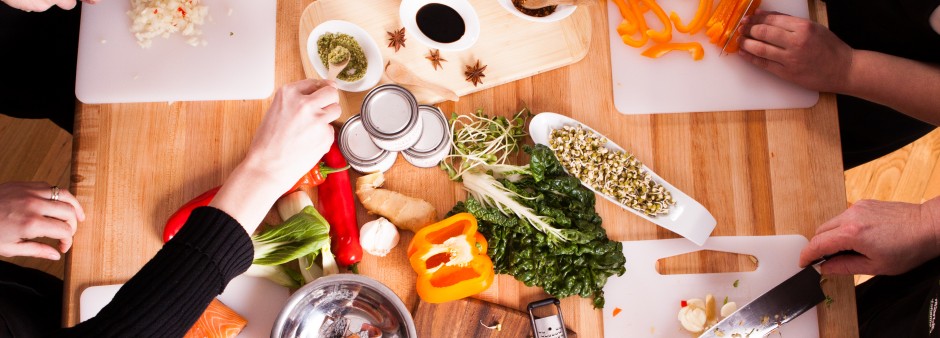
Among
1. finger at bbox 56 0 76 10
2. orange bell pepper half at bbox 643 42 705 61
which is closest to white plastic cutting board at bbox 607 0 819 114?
orange bell pepper half at bbox 643 42 705 61

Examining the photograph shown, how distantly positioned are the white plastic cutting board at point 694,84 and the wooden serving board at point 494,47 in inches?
4.7

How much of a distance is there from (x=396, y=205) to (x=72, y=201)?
2.61 feet

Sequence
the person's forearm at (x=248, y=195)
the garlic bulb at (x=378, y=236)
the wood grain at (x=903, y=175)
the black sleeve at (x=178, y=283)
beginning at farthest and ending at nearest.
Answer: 1. the wood grain at (x=903, y=175)
2. the garlic bulb at (x=378, y=236)
3. the person's forearm at (x=248, y=195)
4. the black sleeve at (x=178, y=283)

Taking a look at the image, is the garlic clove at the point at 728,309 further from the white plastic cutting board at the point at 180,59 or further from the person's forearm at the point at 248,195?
the white plastic cutting board at the point at 180,59

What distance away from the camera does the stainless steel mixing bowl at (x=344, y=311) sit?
159 cm

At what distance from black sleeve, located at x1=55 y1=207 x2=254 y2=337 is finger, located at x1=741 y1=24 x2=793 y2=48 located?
1380mm

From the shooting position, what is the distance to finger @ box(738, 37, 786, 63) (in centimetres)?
179

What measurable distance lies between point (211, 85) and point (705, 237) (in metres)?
1.36

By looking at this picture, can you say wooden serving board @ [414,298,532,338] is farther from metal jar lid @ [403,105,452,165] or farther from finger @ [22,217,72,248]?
finger @ [22,217,72,248]

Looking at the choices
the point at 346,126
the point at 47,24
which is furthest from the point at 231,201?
the point at 47,24

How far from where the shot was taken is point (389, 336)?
→ 1.64 m

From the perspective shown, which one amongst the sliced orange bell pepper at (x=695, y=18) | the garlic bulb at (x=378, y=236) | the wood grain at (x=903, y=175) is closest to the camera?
the garlic bulb at (x=378, y=236)

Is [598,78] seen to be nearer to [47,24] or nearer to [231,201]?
[231,201]

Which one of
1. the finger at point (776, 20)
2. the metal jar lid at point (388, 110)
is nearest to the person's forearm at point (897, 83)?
the finger at point (776, 20)
